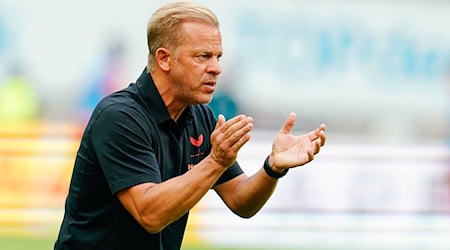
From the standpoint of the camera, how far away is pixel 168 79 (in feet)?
16.5

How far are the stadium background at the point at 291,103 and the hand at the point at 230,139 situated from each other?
20.6 feet

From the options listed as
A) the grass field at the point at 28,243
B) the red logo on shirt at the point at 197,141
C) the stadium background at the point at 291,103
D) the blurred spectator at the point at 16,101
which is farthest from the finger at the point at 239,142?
the blurred spectator at the point at 16,101

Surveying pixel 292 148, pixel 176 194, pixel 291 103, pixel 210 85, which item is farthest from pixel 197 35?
pixel 291 103

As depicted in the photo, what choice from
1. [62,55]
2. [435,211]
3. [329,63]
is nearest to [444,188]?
[435,211]

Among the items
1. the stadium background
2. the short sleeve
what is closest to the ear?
the short sleeve

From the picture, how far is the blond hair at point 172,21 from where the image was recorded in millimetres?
4922

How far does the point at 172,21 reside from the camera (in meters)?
4.92

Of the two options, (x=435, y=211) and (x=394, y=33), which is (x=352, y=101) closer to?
(x=394, y=33)

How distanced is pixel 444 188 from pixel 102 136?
7.84m

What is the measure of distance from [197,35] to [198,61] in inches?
4.3

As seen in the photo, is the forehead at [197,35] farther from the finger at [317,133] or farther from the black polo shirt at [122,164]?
the finger at [317,133]

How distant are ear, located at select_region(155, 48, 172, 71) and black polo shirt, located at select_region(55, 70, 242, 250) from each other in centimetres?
10

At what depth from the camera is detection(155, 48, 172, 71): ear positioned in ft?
16.3

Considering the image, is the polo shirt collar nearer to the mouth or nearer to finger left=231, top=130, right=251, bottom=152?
the mouth
